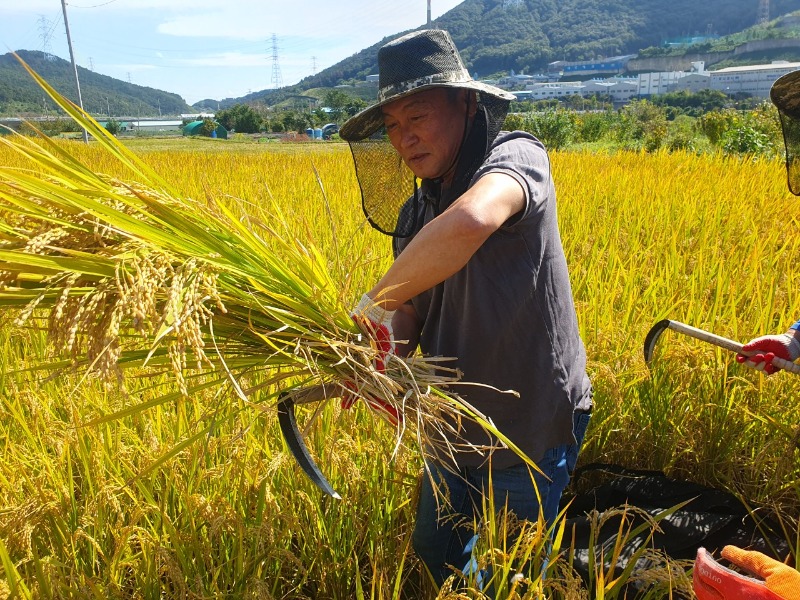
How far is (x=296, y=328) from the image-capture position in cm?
101

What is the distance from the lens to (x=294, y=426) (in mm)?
1167

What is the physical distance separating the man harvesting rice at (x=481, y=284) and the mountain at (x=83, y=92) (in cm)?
8667

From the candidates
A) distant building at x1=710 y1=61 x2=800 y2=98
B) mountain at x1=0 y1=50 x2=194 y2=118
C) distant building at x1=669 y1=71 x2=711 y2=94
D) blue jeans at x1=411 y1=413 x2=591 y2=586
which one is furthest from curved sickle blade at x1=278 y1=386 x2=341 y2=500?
mountain at x1=0 y1=50 x2=194 y2=118

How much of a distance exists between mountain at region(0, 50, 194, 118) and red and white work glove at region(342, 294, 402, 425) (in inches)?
3421

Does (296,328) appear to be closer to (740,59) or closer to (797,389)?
(797,389)

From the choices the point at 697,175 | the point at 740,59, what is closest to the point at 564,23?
the point at 740,59

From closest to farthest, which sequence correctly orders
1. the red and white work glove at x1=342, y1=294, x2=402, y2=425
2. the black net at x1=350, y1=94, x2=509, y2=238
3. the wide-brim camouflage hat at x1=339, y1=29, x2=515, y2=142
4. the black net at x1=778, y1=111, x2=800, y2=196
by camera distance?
Answer: the red and white work glove at x1=342, y1=294, x2=402, y2=425, the wide-brim camouflage hat at x1=339, y1=29, x2=515, y2=142, the black net at x1=350, y1=94, x2=509, y2=238, the black net at x1=778, y1=111, x2=800, y2=196

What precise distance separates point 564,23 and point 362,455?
141251 millimetres

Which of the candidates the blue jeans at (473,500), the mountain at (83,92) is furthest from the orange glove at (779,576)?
the mountain at (83,92)

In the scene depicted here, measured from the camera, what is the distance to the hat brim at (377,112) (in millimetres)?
1104

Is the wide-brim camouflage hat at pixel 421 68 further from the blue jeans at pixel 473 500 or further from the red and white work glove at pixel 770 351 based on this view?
the red and white work glove at pixel 770 351

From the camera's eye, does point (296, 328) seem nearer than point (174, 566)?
Yes

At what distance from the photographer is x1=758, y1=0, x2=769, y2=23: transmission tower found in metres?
110

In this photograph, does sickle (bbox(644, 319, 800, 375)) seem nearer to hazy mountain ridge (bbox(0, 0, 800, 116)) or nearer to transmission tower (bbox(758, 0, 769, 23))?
hazy mountain ridge (bbox(0, 0, 800, 116))
